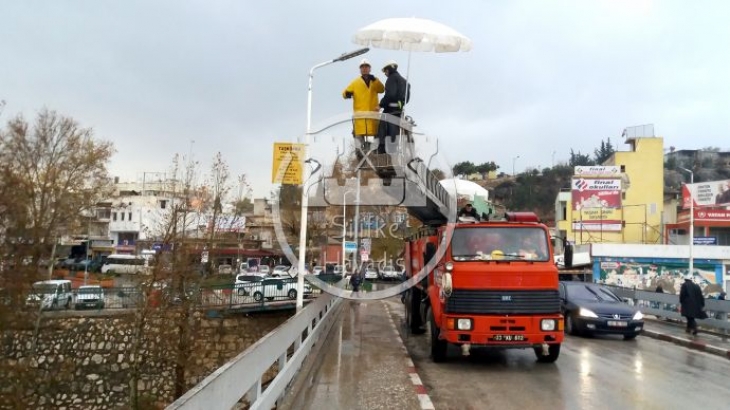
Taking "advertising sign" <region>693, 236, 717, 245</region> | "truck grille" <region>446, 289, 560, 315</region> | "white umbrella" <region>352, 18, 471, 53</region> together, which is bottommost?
"truck grille" <region>446, 289, 560, 315</region>

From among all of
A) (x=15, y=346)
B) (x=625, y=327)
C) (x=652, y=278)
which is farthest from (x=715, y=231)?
(x=15, y=346)

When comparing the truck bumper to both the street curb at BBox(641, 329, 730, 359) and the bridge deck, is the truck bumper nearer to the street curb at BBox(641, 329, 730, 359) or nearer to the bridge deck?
the bridge deck

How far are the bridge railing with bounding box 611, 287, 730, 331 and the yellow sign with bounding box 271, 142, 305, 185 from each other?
42.8 ft

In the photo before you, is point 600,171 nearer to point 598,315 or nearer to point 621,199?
point 621,199

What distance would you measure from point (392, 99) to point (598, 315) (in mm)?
9337

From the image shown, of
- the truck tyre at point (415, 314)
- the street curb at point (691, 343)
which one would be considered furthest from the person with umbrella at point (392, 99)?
the street curb at point (691, 343)

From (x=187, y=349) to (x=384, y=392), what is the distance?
14.3 metres

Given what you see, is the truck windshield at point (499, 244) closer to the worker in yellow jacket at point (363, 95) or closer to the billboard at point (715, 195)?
the worker in yellow jacket at point (363, 95)

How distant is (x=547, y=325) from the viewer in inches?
385

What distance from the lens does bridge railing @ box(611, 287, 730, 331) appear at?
16375 mm

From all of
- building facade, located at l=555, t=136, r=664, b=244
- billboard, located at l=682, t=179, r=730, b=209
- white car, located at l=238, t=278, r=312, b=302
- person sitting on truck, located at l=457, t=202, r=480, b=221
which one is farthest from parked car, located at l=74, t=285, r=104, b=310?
billboard, located at l=682, t=179, r=730, b=209

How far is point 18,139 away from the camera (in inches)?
1353

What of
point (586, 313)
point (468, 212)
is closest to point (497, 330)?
point (468, 212)

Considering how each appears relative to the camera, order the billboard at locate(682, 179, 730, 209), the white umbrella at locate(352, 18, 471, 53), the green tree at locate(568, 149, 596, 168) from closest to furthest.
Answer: the white umbrella at locate(352, 18, 471, 53)
the billboard at locate(682, 179, 730, 209)
the green tree at locate(568, 149, 596, 168)
